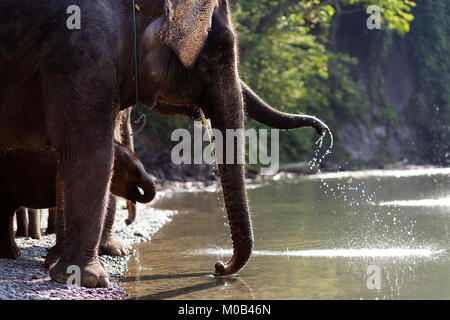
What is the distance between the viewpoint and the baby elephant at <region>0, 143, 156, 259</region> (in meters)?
6.93

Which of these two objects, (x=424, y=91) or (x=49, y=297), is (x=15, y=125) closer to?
(x=49, y=297)

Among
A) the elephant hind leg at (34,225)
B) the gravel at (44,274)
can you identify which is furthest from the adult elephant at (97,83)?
the elephant hind leg at (34,225)

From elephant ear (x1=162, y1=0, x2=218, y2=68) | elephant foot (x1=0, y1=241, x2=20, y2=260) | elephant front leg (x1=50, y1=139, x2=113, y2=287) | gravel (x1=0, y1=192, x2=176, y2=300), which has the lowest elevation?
gravel (x1=0, y1=192, x2=176, y2=300)

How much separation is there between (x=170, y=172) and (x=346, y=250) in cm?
1314

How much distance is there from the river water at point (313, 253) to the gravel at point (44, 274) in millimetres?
145

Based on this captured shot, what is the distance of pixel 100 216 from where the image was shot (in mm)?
5508

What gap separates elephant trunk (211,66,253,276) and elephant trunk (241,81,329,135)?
1.62 feet

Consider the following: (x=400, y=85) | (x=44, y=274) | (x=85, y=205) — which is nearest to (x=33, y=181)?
(x=44, y=274)

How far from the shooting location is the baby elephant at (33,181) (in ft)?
22.7

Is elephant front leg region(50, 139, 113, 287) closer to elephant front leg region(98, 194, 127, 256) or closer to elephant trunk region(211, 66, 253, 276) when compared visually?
elephant trunk region(211, 66, 253, 276)

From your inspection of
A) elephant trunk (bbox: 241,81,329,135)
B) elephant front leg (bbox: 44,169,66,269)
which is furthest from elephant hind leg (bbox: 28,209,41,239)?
elephant trunk (bbox: 241,81,329,135)

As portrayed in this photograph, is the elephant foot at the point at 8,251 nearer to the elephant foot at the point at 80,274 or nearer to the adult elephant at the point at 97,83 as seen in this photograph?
the adult elephant at the point at 97,83

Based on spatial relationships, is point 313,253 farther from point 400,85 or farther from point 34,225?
point 400,85
